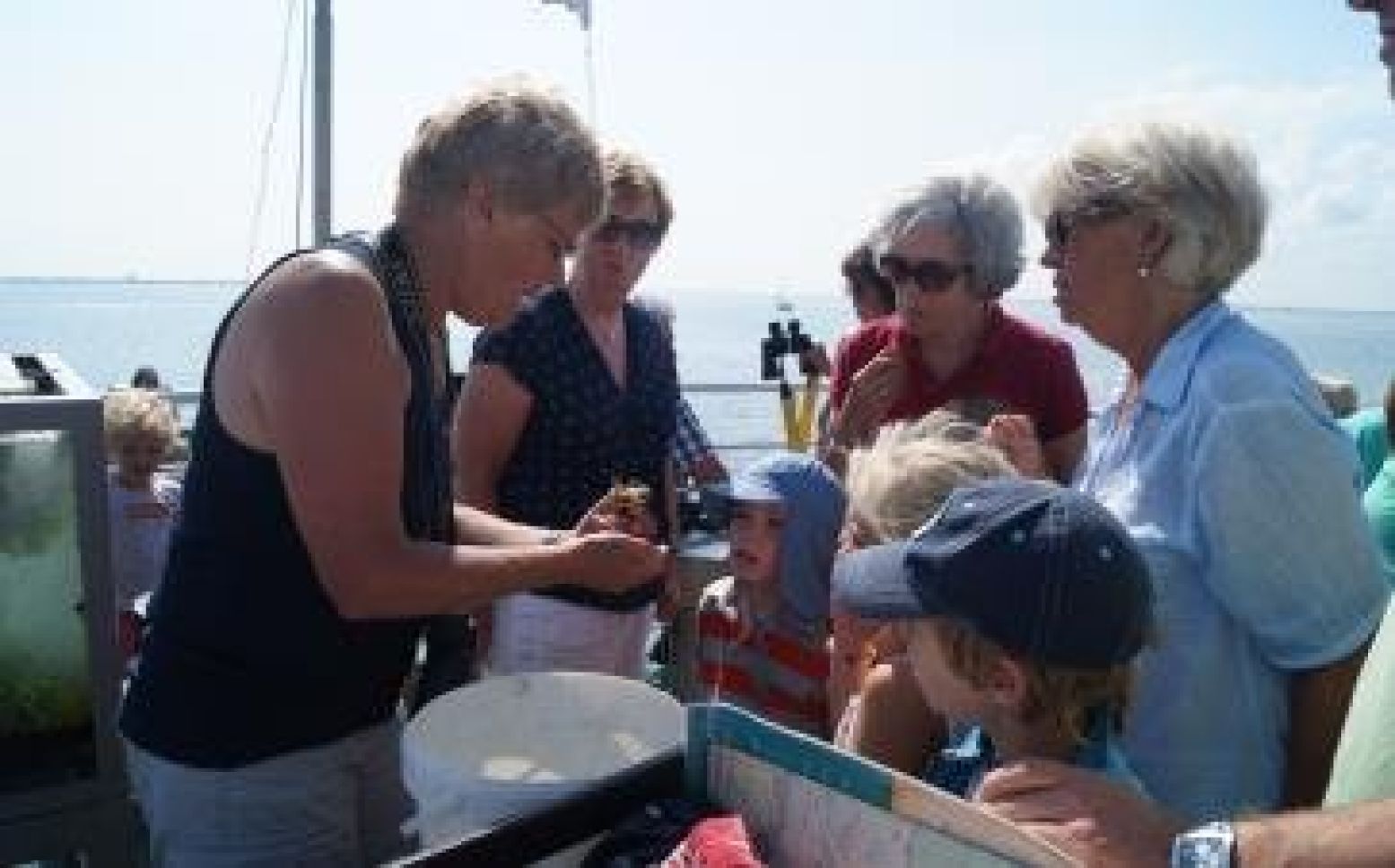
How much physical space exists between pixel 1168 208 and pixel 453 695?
50.7 inches

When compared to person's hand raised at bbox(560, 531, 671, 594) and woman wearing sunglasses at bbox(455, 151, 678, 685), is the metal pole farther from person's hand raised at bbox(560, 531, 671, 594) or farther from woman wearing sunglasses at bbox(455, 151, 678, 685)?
person's hand raised at bbox(560, 531, 671, 594)

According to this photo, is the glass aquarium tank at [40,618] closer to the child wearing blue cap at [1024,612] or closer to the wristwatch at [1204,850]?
the child wearing blue cap at [1024,612]

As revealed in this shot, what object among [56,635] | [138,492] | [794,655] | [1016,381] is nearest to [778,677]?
[794,655]

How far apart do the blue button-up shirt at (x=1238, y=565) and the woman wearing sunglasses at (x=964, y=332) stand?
0.99 m

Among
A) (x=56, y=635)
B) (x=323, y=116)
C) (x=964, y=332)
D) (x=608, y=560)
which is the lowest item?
(x=56, y=635)

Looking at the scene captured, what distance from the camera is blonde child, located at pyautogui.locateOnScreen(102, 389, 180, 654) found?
4852 mm

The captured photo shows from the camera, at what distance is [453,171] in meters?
1.95

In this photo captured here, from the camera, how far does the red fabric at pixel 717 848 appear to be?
3.55ft

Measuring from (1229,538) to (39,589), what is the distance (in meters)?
1.83

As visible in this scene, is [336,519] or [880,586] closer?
[880,586]

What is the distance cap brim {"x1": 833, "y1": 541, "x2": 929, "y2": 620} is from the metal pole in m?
4.85

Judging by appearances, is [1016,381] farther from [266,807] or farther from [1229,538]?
[266,807]

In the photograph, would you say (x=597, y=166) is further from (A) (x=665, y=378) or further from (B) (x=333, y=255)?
(A) (x=665, y=378)

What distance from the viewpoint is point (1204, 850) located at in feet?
3.60
